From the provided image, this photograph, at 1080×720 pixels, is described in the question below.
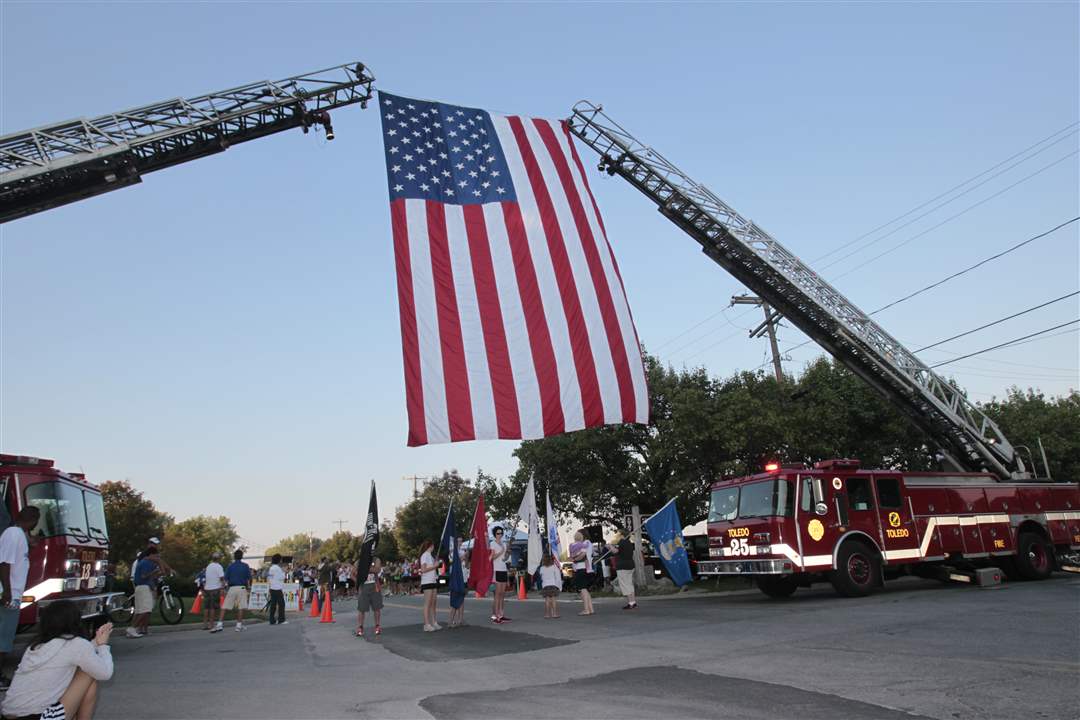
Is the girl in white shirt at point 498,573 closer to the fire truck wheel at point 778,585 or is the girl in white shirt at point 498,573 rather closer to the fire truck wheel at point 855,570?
the fire truck wheel at point 778,585

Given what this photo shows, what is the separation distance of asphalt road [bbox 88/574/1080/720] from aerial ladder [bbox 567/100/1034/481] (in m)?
8.85

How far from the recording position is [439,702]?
6277 millimetres

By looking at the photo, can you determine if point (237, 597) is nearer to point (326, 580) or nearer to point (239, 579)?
point (239, 579)

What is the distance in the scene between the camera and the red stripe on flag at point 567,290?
531 inches

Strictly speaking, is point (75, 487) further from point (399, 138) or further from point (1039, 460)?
point (1039, 460)

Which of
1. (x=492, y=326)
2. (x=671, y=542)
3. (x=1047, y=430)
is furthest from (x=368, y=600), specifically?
(x=1047, y=430)

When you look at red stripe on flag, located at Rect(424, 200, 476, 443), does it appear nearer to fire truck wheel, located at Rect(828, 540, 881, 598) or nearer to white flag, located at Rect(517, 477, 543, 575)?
white flag, located at Rect(517, 477, 543, 575)

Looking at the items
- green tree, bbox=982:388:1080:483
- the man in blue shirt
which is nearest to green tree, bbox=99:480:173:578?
the man in blue shirt

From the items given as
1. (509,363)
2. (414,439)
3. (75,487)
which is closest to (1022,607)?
(509,363)

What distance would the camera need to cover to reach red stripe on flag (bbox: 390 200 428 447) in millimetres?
11578

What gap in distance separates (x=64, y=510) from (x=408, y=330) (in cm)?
616

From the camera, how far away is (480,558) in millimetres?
14938

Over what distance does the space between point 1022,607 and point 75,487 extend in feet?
52.4

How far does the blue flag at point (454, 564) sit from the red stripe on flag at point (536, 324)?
3108 millimetres
